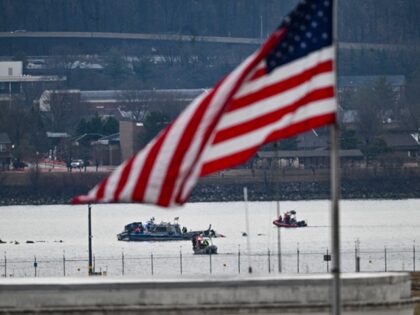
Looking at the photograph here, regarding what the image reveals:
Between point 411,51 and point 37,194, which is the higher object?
point 411,51

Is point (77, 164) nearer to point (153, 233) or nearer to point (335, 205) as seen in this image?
point (153, 233)

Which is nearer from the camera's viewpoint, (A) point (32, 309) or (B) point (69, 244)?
(A) point (32, 309)

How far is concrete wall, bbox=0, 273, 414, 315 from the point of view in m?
19.7

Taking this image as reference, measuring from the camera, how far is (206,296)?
1972 centimetres

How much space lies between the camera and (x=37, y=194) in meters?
108

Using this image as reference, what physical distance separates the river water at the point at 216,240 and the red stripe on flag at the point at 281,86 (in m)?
23.8

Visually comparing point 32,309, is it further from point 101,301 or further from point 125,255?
point 125,255

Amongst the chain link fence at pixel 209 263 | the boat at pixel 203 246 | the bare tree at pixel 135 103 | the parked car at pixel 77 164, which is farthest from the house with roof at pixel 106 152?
the chain link fence at pixel 209 263

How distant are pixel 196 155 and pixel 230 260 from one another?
40434mm

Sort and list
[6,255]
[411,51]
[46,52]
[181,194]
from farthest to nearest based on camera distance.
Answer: [46,52], [411,51], [6,255], [181,194]

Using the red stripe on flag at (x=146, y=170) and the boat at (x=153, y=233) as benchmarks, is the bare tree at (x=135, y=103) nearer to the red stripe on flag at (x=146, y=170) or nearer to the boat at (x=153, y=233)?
the boat at (x=153, y=233)

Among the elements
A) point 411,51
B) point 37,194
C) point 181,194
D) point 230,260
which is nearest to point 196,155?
point 181,194

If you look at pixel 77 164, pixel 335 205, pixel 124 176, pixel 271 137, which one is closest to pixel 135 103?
pixel 77 164

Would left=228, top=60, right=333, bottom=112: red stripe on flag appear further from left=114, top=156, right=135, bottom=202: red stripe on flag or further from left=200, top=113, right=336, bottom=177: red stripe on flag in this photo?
left=114, top=156, right=135, bottom=202: red stripe on flag
